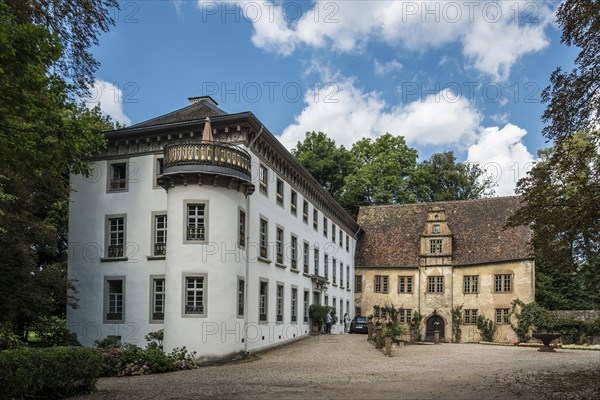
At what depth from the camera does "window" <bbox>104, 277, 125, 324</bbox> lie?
2525 centimetres

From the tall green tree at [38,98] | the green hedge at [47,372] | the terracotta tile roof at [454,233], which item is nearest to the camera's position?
the tall green tree at [38,98]

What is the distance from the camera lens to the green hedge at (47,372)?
11023 mm

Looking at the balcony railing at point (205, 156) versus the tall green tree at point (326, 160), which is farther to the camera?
the tall green tree at point (326, 160)

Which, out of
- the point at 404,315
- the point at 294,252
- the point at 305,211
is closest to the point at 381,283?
the point at 404,315

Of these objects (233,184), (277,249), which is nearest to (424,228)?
(277,249)

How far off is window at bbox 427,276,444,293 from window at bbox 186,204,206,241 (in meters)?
27.2

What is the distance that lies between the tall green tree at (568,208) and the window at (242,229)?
11.4 meters

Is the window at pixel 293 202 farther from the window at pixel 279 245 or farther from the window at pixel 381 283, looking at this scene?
the window at pixel 381 283

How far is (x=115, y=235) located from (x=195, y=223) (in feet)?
17.5

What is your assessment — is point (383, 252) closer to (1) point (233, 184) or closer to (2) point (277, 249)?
(2) point (277, 249)

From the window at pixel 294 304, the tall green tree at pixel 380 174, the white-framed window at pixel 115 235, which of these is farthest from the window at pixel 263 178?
the tall green tree at pixel 380 174

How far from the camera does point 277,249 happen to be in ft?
94.6

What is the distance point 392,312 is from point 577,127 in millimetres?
29222

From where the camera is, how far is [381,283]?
47.1 m
